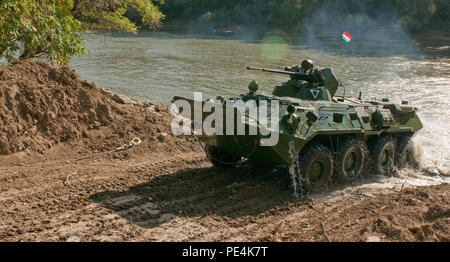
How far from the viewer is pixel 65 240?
5746mm

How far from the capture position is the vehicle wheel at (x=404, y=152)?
10.5 m

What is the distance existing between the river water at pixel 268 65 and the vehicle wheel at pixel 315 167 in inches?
158

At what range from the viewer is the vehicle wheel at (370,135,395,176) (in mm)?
9727

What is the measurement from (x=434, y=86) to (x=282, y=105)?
16087 millimetres

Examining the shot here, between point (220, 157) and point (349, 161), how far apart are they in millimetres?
2355

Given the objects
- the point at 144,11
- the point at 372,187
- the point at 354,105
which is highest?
the point at 144,11

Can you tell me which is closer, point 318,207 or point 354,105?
point 318,207

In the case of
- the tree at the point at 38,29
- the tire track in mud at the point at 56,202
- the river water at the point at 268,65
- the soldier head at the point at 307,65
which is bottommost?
the tire track in mud at the point at 56,202

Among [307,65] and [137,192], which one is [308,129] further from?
[137,192]

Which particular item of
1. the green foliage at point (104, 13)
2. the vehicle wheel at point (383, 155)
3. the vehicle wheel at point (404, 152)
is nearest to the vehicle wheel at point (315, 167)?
the vehicle wheel at point (383, 155)

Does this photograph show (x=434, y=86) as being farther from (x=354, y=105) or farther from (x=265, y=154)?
(x=265, y=154)

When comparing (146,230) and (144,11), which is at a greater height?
(144,11)

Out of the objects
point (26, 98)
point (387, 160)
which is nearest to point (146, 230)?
point (26, 98)

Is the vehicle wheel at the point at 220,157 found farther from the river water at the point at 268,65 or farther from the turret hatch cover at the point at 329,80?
the river water at the point at 268,65
